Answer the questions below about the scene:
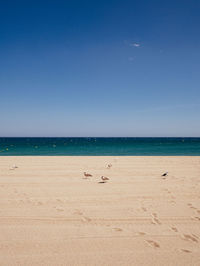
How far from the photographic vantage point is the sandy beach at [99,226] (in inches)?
115

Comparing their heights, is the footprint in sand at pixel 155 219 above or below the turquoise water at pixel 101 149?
above

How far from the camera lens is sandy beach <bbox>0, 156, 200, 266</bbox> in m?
2.92

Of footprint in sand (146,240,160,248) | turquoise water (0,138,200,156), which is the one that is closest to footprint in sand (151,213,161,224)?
footprint in sand (146,240,160,248)

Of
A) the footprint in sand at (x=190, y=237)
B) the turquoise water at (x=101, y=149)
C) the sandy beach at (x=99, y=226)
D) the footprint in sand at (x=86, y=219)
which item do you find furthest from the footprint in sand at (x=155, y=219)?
the turquoise water at (x=101, y=149)

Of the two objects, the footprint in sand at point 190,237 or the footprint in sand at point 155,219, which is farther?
the footprint in sand at point 155,219

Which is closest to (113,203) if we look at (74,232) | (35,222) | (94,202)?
(94,202)

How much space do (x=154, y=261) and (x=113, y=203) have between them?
251 centimetres

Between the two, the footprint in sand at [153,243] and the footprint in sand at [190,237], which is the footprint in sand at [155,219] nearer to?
the footprint in sand at [190,237]

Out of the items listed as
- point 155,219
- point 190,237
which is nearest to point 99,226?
point 155,219

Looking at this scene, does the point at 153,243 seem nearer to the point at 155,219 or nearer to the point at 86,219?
the point at 155,219

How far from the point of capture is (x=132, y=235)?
139 inches

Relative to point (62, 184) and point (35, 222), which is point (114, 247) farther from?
point (62, 184)

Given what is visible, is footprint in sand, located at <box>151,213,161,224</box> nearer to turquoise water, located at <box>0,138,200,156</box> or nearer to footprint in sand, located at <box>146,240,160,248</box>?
footprint in sand, located at <box>146,240,160,248</box>

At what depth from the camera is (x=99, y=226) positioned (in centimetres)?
388
